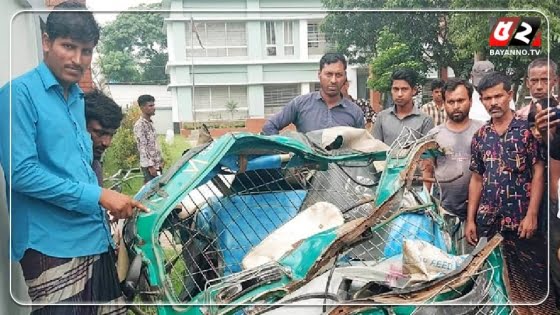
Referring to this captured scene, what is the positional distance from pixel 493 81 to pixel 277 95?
702mm

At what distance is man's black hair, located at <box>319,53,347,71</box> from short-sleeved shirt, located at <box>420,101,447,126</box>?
408mm

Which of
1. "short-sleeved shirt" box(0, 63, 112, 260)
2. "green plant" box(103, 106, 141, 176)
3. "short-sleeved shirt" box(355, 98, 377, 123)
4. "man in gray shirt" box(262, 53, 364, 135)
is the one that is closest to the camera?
"short-sleeved shirt" box(0, 63, 112, 260)

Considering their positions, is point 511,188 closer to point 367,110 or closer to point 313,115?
point 367,110

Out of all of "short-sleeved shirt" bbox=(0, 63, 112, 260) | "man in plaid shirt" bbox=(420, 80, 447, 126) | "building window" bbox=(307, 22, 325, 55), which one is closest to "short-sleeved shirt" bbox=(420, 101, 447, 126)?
"man in plaid shirt" bbox=(420, 80, 447, 126)

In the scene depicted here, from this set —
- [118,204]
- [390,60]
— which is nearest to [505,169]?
[390,60]

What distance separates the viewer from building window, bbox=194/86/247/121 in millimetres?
1732

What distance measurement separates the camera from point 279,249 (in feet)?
5.83

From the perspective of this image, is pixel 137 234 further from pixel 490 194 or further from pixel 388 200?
pixel 490 194

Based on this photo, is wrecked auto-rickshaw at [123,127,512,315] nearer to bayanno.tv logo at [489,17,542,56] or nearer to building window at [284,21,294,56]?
building window at [284,21,294,56]

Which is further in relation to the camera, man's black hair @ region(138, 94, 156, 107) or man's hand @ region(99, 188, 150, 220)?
man's black hair @ region(138, 94, 156, 107)

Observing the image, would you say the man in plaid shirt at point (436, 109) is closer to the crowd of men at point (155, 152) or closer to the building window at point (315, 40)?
the crowd of men at point (155, 152)

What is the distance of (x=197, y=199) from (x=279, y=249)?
1.29 ft

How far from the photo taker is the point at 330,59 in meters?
1.82

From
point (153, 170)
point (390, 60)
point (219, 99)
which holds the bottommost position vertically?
point (153, 170)
